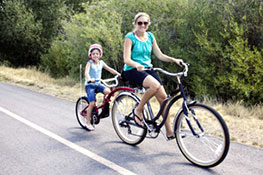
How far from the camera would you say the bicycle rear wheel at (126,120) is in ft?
16.6

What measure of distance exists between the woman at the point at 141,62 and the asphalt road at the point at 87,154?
52 cm

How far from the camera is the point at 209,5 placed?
1058 cm

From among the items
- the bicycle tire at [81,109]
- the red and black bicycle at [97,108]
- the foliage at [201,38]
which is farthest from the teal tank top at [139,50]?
the foliage at [201,38]

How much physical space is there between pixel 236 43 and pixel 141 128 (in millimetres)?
5429

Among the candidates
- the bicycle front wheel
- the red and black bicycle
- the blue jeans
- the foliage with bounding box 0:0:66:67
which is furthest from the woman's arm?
the foliage with bounding box 0:0:66:67

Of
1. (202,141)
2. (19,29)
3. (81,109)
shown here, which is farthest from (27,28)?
(202,141)

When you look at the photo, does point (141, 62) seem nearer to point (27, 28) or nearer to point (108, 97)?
point (108, 97)

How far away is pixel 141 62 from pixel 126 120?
106 cm

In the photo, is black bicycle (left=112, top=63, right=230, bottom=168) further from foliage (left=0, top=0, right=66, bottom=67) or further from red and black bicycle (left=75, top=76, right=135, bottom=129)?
foliage (left=0, top=0, right=66, bottom=67)

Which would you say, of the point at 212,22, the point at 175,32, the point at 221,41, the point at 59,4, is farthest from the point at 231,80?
the point at 59,4

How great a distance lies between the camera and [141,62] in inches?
189

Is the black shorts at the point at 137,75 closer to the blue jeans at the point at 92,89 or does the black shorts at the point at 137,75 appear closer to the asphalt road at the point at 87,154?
the blue jeans at the point at 92,89

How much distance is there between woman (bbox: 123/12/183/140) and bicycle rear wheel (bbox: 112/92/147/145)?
0.22 m

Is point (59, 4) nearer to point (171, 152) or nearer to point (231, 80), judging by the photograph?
A: point (231, 80)
